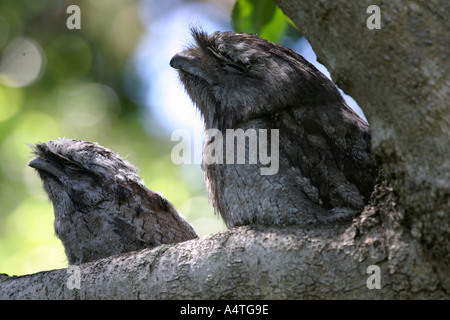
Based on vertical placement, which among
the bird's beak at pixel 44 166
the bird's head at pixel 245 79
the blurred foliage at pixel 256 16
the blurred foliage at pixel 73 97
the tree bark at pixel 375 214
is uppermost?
the blurred foliage at pixel 73 97

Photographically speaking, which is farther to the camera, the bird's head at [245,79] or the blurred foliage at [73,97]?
the blurred foliage at [73,97]

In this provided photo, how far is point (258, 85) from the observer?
377 centimetres

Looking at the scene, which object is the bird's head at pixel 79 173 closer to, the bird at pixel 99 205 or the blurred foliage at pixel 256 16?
the bird at pixel 99 205

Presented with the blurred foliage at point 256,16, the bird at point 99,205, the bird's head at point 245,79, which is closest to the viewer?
the bird's head at point 245,79

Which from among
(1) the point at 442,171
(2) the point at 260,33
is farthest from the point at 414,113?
(2) the point at 260,33

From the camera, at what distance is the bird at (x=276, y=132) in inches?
128

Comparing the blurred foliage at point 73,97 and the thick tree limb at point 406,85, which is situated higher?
the blurred foliage at point 73,97

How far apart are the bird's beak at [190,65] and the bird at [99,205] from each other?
3.95 feet

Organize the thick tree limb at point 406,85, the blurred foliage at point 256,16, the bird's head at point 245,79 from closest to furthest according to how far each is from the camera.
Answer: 1. the thick tree limb at point 406,85
2. the bird's head at point 245,79
3. the blurred foliage at point 256,16

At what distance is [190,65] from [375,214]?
2182 millimetres

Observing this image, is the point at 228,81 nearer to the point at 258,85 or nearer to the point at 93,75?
the point at 258,85

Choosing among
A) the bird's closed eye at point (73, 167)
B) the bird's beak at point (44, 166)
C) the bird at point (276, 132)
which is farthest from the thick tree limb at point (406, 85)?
the bird's beak at point (44, 166)

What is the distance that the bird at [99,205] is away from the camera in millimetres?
4445

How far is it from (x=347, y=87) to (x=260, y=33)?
1.99 meters
